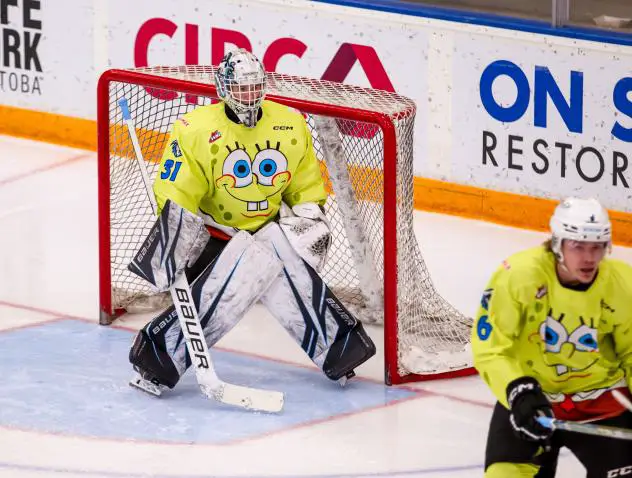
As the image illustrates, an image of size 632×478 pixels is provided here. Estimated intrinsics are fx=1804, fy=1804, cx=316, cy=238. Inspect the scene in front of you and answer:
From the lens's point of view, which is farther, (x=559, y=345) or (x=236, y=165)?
(x=236, y=165)

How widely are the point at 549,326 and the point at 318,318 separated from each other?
1.81 meters

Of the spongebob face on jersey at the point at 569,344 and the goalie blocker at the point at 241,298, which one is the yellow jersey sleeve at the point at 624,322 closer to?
the spongebob face on jersey at the point at 569,344

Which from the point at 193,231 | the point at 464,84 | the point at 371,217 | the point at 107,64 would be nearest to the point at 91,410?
the point at 193,231

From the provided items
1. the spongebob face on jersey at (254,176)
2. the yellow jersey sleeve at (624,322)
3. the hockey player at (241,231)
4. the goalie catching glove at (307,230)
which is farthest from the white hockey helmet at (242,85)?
the yellow jersey sleeve at (624,322)

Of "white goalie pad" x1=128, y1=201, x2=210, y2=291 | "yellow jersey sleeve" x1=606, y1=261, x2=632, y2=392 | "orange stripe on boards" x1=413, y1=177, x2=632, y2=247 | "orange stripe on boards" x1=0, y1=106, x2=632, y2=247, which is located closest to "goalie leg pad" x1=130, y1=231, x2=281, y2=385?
"white goalie pad" x1=128, y1=201, x2=210, y2=291

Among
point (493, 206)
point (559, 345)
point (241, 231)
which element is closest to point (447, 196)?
point (493, 206)

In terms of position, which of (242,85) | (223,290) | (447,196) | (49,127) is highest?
(242,85)

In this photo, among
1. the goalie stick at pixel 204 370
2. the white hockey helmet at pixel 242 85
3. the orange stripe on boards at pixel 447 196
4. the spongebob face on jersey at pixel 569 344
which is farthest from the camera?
the orange stripe on boards at pixel 447 196

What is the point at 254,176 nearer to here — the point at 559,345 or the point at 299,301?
the point at 299,301

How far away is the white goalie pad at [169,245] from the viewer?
5.66 metres

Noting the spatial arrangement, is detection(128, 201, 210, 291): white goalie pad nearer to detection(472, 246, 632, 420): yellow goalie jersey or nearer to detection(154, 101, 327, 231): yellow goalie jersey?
detection(154, 101, 327, 231): yellow goalie jersey

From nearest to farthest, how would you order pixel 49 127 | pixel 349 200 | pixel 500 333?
pixel 500 333
pixel 349 200
pixel 49 127

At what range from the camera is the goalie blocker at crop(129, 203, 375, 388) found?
5.73 m

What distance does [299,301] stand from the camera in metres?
5.88
